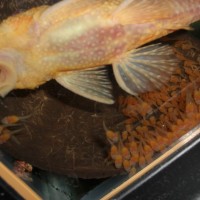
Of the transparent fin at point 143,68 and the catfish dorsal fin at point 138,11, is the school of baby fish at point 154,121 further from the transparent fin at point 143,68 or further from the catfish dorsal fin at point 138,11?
the catfish dorsal fin at point 138,11

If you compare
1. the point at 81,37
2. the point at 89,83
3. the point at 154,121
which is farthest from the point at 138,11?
the point at 154,121

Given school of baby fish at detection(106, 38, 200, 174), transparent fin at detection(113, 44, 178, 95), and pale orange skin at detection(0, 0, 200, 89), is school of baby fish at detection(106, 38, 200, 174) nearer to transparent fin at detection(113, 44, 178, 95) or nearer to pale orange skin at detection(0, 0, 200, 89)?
transparent fin at detection(113, 44, 178, 95)

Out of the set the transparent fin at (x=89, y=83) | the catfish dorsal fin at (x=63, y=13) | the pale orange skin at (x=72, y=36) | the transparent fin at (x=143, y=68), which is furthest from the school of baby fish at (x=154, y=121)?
the catfish dorsal fin at (x=63, y=13)

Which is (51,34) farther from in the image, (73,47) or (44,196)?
(44,196)

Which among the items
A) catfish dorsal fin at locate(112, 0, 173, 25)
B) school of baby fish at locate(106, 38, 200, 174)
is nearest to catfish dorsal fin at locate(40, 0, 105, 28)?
catfish dorsal fin at locate(112, 0, 173, 25)

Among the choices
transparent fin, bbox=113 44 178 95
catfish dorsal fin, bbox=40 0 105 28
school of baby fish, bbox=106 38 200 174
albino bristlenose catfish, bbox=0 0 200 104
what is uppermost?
catfish dorsal fin, bbox=40 0 105 28

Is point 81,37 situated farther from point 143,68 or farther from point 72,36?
point 143,68

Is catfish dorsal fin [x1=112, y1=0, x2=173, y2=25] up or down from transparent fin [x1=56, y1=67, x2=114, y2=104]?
up
